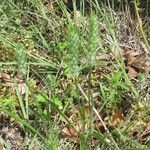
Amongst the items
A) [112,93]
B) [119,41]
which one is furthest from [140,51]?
[112,93]

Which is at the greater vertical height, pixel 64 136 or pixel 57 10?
pixel 57 10

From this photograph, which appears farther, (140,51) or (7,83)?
(140,51)

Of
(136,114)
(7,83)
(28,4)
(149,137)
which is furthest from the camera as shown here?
(28,4)

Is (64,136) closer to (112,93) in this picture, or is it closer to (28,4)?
(112,93)

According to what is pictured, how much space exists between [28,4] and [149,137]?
1.28 m

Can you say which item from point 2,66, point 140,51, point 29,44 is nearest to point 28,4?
point 29,44

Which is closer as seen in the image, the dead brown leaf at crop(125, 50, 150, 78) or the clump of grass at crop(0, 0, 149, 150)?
the clump of grass at crop(0, 0, 149, 150)

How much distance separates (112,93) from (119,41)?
0.57 metres

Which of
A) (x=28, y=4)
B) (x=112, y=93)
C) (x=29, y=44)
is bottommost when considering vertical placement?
(x=112, y=93)

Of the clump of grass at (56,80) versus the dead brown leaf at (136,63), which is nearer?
the clump of grass at (56,80)

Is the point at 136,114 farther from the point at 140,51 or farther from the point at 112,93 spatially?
the point at 140,51

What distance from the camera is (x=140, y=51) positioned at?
2.42m

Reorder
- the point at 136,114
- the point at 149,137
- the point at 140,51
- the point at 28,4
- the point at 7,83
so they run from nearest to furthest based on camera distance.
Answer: the point at 149,137, the point at 136,114, the point at 7,83, the point at 140,51, the point at 28,4

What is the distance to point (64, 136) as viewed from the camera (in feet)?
6.28
